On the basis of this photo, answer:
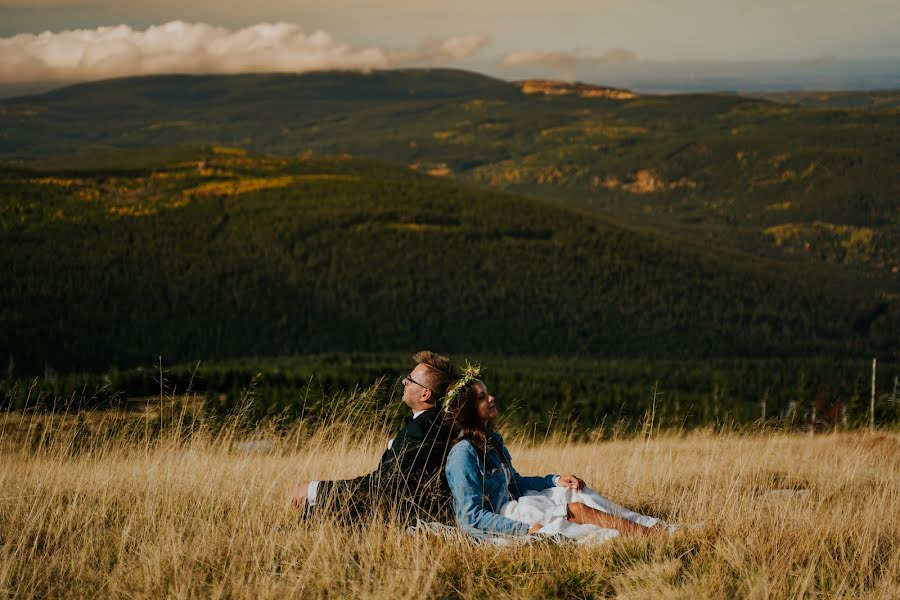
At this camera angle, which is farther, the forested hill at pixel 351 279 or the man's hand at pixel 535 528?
the forested hill at pixel 351 279

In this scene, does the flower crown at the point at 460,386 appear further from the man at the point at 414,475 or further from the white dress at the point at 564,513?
the white dress at the point at 564,513

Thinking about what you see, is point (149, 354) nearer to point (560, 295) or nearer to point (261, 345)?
point (261, 345)

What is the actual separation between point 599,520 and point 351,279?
128353 mm

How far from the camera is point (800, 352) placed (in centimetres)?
14188

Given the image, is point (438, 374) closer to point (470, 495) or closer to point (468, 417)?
point (468, 417)

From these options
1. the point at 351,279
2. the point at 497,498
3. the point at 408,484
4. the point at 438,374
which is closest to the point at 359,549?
the point at 408,484

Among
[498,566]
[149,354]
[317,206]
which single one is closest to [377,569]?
[498,566]

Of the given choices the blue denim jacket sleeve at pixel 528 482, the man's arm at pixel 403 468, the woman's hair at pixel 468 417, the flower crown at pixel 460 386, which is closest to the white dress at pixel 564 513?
the blue denim jacket sleeve at pixel 528 482

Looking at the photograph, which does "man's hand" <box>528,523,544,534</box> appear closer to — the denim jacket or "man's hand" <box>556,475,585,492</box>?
the denim jacket

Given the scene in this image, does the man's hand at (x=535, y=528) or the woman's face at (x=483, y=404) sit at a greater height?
the woman's face at (x=483, y=404)

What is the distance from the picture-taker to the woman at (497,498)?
7.03 m

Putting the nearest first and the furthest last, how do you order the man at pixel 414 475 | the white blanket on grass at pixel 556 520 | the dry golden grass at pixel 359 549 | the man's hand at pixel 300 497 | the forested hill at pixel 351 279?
1. the dry golden grass at pixel 359 549
2. the white blanket on grass at pixel 556 520
3. the man at pixel 414 475
4. the man's hand at pixel 300 497
5. the forested hill at pixel 351 279

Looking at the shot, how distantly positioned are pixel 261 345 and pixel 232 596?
102 m

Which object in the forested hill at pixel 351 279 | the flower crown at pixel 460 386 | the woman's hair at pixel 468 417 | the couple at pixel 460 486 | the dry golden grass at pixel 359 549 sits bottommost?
the forested hill at pixel 351 279
